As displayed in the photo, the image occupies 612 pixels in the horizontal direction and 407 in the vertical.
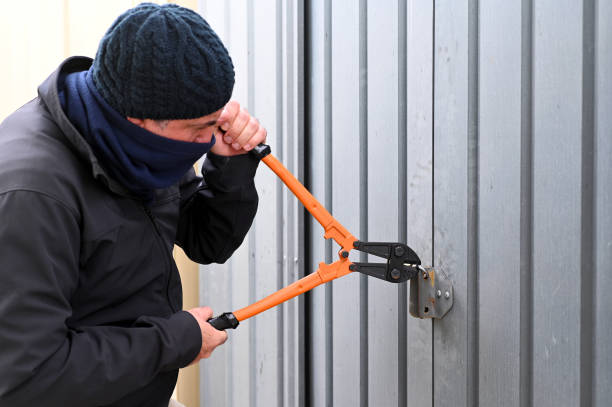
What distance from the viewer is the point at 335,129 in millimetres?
1972

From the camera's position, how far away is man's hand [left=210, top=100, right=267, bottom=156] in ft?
4.94

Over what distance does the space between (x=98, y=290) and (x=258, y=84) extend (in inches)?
50.3

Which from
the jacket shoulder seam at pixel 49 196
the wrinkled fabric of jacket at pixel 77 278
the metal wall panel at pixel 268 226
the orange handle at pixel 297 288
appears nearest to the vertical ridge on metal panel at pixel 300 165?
the metal wall panel at pixel 268 226

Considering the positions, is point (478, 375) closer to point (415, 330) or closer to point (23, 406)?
point (415, 330)

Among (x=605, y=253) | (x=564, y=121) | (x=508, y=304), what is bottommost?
(x=508, y=304)

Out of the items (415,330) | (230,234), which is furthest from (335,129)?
(415,330)

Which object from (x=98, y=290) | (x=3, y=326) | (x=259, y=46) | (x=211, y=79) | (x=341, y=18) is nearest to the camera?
(x=3, y=326)

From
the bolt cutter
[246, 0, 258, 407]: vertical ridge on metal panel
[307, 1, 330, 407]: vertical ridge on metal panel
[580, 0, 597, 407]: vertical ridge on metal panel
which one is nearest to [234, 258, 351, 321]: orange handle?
the bolt cutter

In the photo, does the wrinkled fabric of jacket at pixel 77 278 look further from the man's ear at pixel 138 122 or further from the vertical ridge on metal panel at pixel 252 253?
the vertical ridge on metal panel at pixel 252 253

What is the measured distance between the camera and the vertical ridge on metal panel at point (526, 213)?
1.35 m

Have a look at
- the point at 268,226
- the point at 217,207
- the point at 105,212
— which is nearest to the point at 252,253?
the point at 268,226

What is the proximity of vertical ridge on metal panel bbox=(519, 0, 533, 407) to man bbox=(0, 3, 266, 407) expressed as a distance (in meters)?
0.65

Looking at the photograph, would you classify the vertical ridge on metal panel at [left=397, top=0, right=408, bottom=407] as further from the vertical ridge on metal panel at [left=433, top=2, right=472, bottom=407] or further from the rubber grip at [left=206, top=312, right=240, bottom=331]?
the rubber grip at [left=206, top=312, right=240, bottom=331]

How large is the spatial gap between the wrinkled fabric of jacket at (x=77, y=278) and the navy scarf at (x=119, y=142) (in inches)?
1.3
